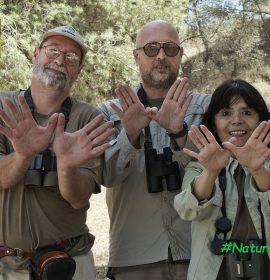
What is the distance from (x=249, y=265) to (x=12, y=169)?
1312mm

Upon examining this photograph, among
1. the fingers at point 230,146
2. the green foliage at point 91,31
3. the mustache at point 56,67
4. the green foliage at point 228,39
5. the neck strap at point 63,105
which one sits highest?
the green foliage at point 228,39

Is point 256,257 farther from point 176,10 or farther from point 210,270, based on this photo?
point 176,10

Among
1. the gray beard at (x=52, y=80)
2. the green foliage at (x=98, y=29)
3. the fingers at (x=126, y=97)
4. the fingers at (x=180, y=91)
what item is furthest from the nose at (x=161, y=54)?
the green foliage at (x=98, y=29)

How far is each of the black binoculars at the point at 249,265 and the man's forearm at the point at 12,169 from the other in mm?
1171

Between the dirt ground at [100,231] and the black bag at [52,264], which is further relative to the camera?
the dirt ground at [100,231]

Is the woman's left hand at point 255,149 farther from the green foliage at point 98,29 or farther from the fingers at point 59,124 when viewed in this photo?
the green foliage at point 98,29

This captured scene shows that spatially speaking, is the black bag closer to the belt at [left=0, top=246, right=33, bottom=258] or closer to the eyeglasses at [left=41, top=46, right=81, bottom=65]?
the belt at [left=0, top=246, right=33, bottom=258]

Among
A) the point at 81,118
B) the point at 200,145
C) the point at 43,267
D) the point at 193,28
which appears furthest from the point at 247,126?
the point at 193,28

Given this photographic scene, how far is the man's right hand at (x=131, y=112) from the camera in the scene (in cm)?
292

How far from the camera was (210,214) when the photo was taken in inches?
102

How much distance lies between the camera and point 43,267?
96.2 inches

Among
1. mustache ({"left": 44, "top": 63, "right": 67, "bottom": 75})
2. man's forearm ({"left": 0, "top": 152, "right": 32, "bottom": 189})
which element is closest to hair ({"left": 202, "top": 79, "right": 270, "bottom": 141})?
mustache ({"left": 44, "top": 63, "right": 67, "bottom": 75})

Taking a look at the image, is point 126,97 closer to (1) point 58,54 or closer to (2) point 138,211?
(1) point 58,54

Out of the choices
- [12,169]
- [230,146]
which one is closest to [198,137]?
[230,146]
